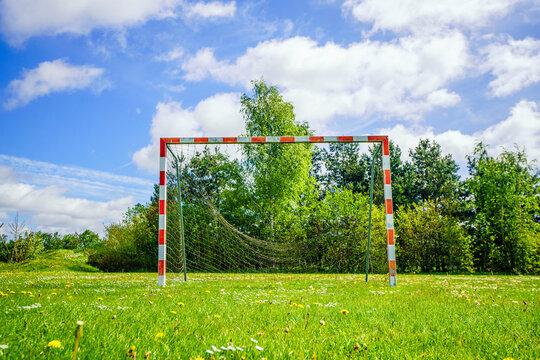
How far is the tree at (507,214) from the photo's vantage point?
17.8m

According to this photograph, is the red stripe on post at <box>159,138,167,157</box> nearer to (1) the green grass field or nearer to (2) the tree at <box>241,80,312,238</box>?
(1) the green grass field

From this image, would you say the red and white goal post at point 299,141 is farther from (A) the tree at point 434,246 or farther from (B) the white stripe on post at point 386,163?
(A) the tree at point 434,246

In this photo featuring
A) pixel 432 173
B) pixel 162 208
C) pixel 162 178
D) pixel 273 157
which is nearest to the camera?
pixel 162 208

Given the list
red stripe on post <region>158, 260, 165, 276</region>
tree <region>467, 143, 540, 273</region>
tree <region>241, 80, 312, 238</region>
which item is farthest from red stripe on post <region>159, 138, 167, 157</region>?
tree <region>467, 143, 540, 273</region>

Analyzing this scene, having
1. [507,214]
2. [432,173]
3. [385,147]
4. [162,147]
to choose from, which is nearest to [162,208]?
[162,147]

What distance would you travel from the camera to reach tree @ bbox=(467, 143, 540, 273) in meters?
17.8

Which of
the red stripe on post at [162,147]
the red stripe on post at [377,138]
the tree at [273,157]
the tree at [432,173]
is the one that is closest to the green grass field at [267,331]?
the red stripe on post at [162,147]

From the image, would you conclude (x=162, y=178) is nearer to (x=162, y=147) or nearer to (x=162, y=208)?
(x=162, y=208)

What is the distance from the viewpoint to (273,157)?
22281mm

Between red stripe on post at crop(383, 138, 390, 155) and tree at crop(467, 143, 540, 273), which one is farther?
tree at crop(467, 143, 540, 273)

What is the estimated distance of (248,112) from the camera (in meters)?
24.6

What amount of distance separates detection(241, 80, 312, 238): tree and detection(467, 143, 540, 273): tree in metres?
10.8

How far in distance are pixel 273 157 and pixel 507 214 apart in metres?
13.9

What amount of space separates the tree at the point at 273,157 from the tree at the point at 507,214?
426 inches
